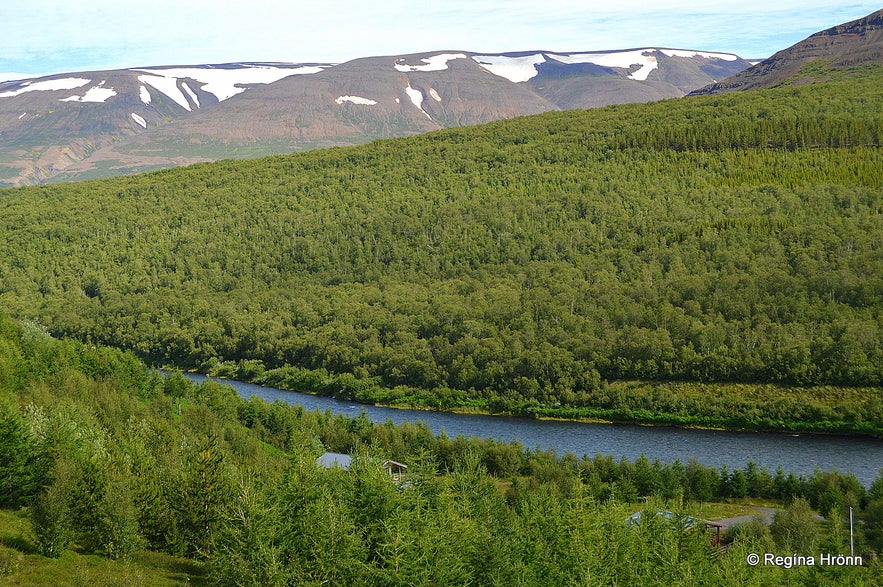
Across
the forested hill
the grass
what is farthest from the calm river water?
the grass

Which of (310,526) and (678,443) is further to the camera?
(678,443)

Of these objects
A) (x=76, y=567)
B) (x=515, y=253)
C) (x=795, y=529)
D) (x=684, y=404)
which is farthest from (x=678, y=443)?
(x=515, y=253)

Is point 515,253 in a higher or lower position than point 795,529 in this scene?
lower

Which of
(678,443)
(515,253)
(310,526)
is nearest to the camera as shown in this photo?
(310,526)

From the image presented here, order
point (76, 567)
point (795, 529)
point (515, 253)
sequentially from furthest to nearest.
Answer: point (515, 253) → point (795, 529) → point (76, 567)

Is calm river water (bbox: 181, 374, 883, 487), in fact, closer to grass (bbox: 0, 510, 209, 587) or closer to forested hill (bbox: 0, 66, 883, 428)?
forested hill (bbox: 0, 66, 883, 428)

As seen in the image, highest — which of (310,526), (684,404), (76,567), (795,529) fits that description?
(310,526)

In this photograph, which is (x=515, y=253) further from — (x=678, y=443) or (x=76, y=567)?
(x=76, y=567)
